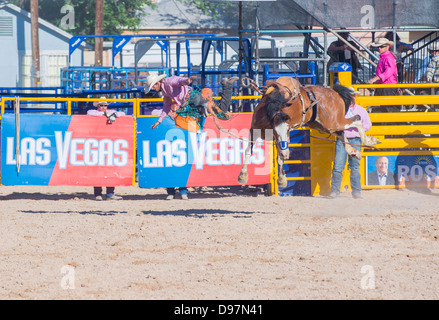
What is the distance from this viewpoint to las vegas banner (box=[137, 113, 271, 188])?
40.9 feet

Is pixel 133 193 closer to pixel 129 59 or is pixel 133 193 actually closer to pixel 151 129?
pixel 151 129

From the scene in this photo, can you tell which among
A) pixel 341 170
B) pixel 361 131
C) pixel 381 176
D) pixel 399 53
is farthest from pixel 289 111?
pixel 399 53

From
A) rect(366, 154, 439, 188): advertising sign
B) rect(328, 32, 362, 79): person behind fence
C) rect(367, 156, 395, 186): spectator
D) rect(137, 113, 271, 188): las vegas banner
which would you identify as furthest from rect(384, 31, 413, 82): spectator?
rect(137, 113, 271, 188): las vegas banner

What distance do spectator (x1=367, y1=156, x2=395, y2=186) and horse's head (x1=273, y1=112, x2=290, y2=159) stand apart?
4.07m

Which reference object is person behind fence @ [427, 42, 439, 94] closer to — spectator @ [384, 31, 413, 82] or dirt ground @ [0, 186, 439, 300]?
spectator @ [384, 31, 413, 82]

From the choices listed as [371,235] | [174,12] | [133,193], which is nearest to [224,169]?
[133,193]

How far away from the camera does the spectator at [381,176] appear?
13.2 metres

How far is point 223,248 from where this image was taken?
845 centimetres

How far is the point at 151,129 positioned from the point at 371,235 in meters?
4.77

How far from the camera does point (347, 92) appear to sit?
34.3ft

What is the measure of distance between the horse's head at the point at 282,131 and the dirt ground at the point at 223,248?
1.01 metres

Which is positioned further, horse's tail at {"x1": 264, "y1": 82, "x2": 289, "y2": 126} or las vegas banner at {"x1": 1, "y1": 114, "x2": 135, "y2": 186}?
las vegas banner at {"x1": 1, "y1": 114, "x2": 135, "y2": 186}

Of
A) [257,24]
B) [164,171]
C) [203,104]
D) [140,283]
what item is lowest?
[140,283]

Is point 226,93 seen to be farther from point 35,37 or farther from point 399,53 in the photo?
point 35,37
